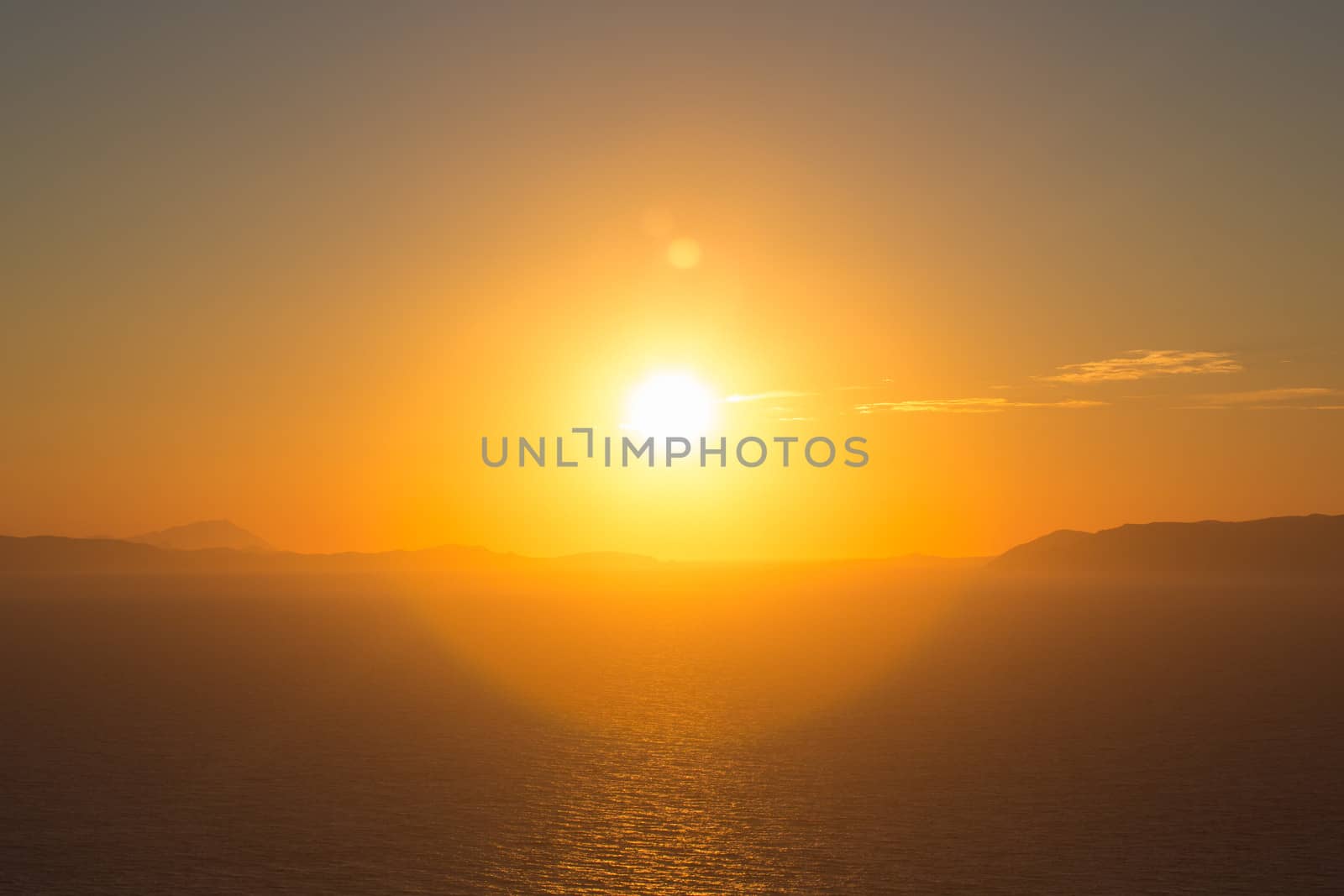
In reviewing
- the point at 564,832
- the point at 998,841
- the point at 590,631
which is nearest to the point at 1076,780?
the point at 998,841

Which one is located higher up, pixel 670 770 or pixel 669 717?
pixel 669 717

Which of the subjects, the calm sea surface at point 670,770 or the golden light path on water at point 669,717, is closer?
the calm sea surface at point 670,770

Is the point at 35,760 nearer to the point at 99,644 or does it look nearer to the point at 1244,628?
the point at 99,644

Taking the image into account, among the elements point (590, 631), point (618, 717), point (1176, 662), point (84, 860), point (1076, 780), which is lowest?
point (84, 860)

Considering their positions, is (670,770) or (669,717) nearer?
(670,770)

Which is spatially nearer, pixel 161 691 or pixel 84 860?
pixel 84 860

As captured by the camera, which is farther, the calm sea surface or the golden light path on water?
the golden light path on water

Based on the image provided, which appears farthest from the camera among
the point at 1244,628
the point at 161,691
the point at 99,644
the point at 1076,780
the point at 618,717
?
the point at 1244,628

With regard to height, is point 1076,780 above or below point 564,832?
above
